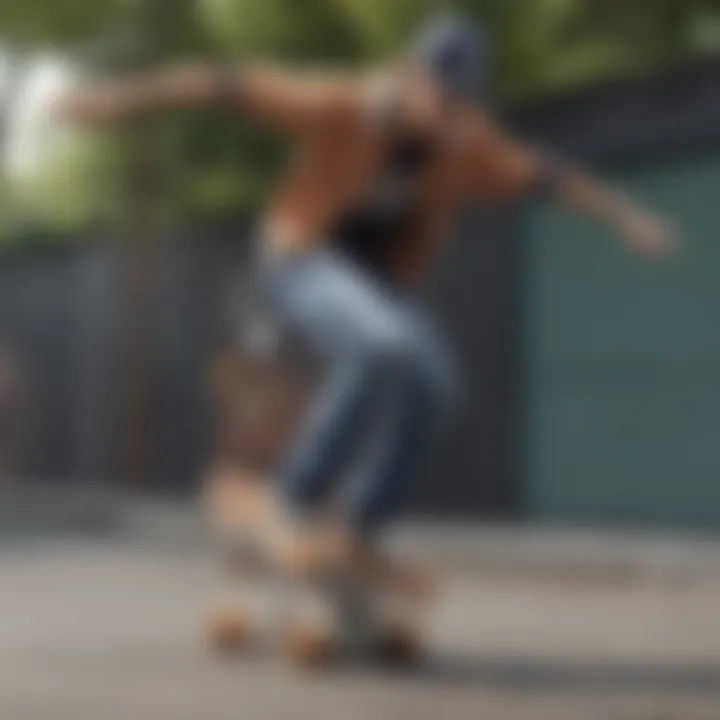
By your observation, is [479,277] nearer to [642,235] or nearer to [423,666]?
[642,235]

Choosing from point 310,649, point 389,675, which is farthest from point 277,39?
point 389,675

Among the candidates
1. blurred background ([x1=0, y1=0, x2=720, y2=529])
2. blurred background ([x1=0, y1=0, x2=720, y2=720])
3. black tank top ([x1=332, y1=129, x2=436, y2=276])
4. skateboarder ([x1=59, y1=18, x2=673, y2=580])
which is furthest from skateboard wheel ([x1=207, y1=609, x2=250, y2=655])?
blurred background ([x1=0, y1=0, x2=720, y2=529])

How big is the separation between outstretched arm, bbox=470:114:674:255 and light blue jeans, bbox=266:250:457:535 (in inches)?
16.8

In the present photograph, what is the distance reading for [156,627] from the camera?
16.6ft

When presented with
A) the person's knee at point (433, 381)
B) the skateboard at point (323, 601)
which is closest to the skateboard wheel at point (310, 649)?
the skateboard at point (323, 601)

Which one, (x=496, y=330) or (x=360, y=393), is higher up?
(x=496, y=330)

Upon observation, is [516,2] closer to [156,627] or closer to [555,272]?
[555,272]

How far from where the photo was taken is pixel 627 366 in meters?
10.2

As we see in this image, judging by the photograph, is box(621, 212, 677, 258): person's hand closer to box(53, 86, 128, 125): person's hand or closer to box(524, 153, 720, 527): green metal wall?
box(53, 86, 128, 125): person's hand

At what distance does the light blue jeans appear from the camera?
414cm

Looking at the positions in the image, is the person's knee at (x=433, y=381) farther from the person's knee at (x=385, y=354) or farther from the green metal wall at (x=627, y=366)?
the green metal wall at (x=627, y=366)

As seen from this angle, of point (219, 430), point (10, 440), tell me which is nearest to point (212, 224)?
point (219, 430)

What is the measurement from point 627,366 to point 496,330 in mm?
987

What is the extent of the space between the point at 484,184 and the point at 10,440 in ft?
33.5
